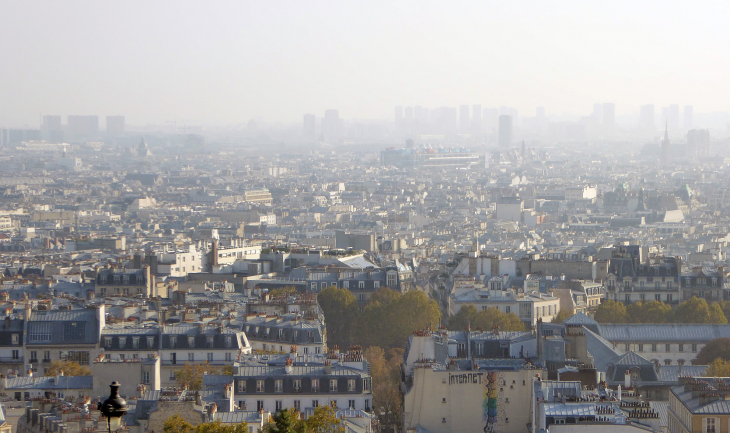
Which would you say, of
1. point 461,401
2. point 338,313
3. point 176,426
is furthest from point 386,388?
point 338,313

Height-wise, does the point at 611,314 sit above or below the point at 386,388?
below

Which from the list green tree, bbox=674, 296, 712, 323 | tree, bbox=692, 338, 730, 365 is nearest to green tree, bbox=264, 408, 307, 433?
tree, bbox=692, 338, 730, 365

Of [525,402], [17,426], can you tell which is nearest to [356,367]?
[525,402]

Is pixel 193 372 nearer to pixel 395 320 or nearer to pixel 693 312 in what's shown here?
pixel 395 320

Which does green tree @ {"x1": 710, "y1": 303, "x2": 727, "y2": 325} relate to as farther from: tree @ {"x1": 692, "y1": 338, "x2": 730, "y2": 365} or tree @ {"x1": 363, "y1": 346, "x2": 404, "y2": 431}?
tree @ {"x1": 363, "y1": 346, "x2": 404, "y2": 431}

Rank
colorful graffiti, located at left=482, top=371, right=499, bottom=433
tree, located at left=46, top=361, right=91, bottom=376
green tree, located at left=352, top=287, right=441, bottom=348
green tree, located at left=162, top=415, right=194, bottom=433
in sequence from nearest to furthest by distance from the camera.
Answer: green tree, located at left=162, top=415, right=194, bottom=433 → colorful graffiti, located at left=482, top=371, right=499, bottom=433 → tree, located at left=46, top=361, right=91, bottom=376 → green tree, located at left=352, top=287, right=441, bottom=348
